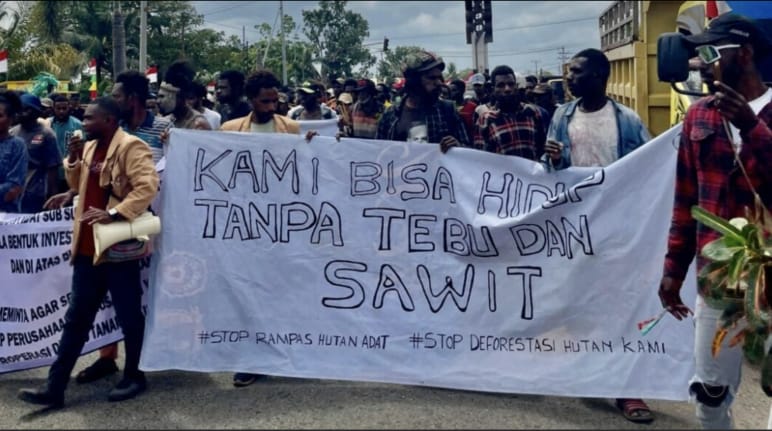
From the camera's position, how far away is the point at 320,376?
4805 millimetres

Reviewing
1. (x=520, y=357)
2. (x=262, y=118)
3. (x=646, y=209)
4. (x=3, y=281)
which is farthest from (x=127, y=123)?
(x=646, y=209)

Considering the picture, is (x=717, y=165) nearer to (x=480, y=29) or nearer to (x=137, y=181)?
(x=137, y=181)

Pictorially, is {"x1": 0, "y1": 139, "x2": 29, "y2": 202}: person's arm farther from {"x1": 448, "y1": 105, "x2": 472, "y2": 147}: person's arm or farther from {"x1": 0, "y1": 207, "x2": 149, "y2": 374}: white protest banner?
{"x1": 448, "y1": 105, "x2": 472, "y2": 147}: person's arm

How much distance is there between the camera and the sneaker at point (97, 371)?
5.20m

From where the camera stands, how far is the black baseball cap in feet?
10.9

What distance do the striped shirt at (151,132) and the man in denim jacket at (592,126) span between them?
2.33 metres

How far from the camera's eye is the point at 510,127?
18.8 feet

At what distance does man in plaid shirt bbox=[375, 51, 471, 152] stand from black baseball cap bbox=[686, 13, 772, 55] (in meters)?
2.32

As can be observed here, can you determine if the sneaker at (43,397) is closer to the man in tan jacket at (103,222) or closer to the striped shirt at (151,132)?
the man in tan jacket at (103,222)

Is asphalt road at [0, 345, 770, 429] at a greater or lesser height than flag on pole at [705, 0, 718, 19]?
lesser

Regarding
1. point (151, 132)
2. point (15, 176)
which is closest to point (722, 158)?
point (151, 132)

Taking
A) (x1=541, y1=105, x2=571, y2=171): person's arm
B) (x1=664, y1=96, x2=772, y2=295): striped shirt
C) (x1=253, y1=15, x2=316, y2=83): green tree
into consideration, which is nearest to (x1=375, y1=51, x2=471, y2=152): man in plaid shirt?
(x1=541, y1=105, x2=571, y2=171): person's arm

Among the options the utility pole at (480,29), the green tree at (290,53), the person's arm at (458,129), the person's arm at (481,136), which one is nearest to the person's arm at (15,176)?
the person's arm at (458,129)

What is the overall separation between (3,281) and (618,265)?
3.51 m
